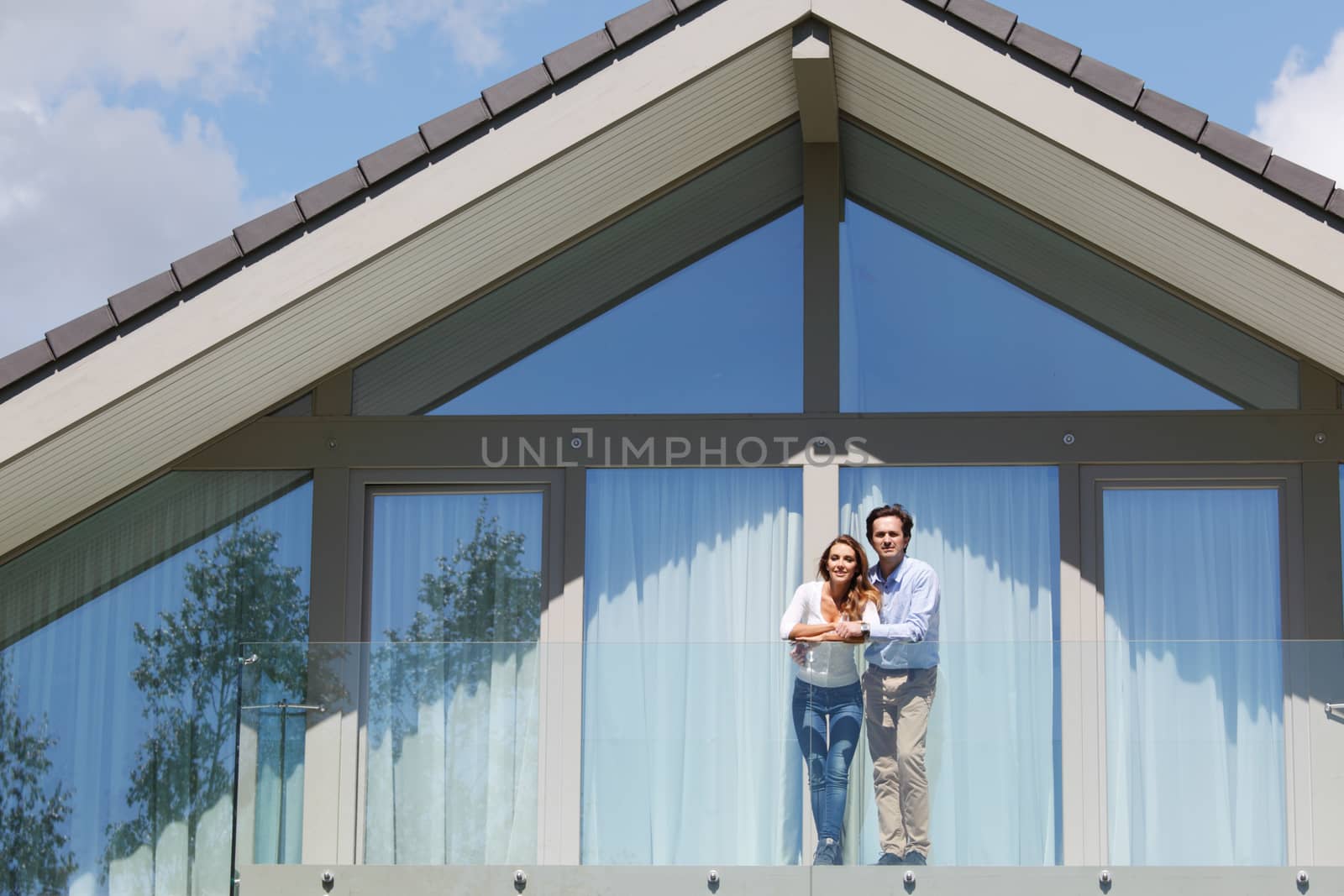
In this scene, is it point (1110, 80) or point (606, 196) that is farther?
point (606, 196)

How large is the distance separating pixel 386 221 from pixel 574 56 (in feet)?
4.26

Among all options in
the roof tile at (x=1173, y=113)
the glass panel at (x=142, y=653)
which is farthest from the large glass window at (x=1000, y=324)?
the glass panel at (x=142, y=653)

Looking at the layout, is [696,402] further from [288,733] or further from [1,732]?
[1,732]

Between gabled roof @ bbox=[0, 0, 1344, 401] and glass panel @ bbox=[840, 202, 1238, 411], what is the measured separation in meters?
2.03

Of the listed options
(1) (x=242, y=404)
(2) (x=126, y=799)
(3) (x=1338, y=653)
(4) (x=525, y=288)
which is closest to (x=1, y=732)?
(2) (x=126, y=799)

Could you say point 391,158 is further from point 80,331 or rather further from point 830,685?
point 830,685

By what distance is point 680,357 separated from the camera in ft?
33.6

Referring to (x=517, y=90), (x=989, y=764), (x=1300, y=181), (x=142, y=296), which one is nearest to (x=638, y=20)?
(x=517, y=90)

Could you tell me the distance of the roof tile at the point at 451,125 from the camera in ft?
27.7

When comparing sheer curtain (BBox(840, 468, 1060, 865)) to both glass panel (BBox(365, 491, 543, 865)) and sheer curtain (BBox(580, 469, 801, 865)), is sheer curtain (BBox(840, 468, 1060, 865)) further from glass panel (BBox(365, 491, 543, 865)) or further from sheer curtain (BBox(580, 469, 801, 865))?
glass panel (BBox(365, 491, 543, 865))

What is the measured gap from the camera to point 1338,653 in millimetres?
8016

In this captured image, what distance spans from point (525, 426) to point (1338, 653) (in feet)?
15.7

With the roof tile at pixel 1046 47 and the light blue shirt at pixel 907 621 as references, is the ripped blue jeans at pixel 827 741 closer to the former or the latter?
the light blue shirt at pixel 907 621

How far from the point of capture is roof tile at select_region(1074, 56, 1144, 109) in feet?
26.8
